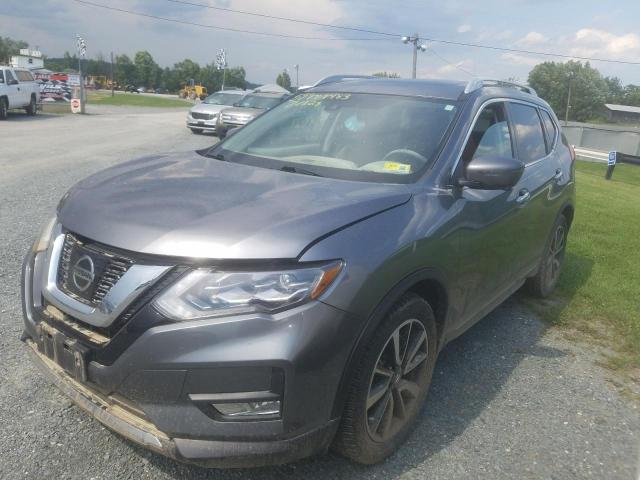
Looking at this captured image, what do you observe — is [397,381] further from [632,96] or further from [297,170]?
[632,96]

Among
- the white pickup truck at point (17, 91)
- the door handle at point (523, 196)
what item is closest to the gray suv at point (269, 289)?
the door handle at point (523, 196)

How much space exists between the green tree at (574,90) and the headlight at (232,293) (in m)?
89.4

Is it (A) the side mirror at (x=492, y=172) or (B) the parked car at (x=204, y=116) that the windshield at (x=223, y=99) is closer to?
(B) the parked car at (x=204, y=116)

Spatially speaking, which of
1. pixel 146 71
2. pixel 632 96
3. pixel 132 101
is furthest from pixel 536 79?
pixel 146 71

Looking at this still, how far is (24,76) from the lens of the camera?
2388 cm

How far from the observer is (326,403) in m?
2.22

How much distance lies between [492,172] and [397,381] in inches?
46.8

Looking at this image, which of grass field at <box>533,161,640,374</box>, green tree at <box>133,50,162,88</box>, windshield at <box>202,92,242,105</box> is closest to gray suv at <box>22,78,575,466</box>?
grass field at <box>533,161,640,374</box>

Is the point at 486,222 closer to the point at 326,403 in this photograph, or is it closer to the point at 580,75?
the point at 326,403

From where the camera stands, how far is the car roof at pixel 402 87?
3.65m

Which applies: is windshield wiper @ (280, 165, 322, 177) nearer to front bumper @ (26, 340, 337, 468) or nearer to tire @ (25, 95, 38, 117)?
front bumper @ (26, 340, 337, 468)

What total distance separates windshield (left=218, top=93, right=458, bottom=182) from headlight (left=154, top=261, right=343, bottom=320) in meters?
1.05

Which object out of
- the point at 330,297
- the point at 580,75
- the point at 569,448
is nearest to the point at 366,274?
the point at 330,297

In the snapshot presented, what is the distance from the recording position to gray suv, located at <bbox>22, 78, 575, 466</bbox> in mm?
2094
